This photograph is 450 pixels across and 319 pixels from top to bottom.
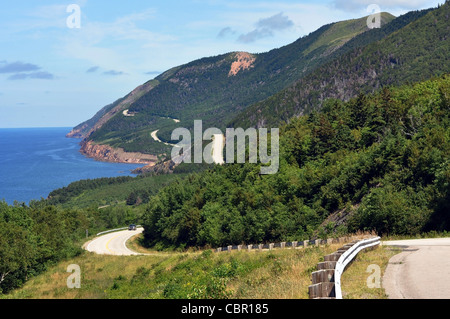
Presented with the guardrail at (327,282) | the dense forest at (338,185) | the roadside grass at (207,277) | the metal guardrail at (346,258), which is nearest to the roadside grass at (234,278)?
the roadside grass at (207,277)

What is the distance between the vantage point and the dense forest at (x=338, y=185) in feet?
119

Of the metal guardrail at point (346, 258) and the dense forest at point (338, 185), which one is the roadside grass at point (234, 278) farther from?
the dense forest at point (338, 185)

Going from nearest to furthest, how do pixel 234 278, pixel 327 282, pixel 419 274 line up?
pixel 327 282 < pixel 419 274 < pixel 234 278

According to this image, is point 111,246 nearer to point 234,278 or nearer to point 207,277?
point 207,277

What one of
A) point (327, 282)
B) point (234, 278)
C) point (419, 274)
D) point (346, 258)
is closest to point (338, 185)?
point (234, 278)

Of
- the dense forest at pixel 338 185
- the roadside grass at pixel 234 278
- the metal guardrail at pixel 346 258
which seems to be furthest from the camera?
the dense forest at pixel 338 185

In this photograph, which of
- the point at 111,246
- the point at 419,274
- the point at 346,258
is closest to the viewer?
the point at 419,274

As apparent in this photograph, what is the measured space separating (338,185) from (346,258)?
3862 centimetres

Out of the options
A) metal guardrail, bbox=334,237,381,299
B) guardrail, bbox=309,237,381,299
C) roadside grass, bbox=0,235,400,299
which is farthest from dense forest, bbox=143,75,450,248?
guardrail, bbox=309,237,381,299

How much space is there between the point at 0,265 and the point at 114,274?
47.0ft

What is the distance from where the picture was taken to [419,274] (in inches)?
533

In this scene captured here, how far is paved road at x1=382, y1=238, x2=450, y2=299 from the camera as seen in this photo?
11562mm

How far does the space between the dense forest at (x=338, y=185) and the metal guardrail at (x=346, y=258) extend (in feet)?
44.5
